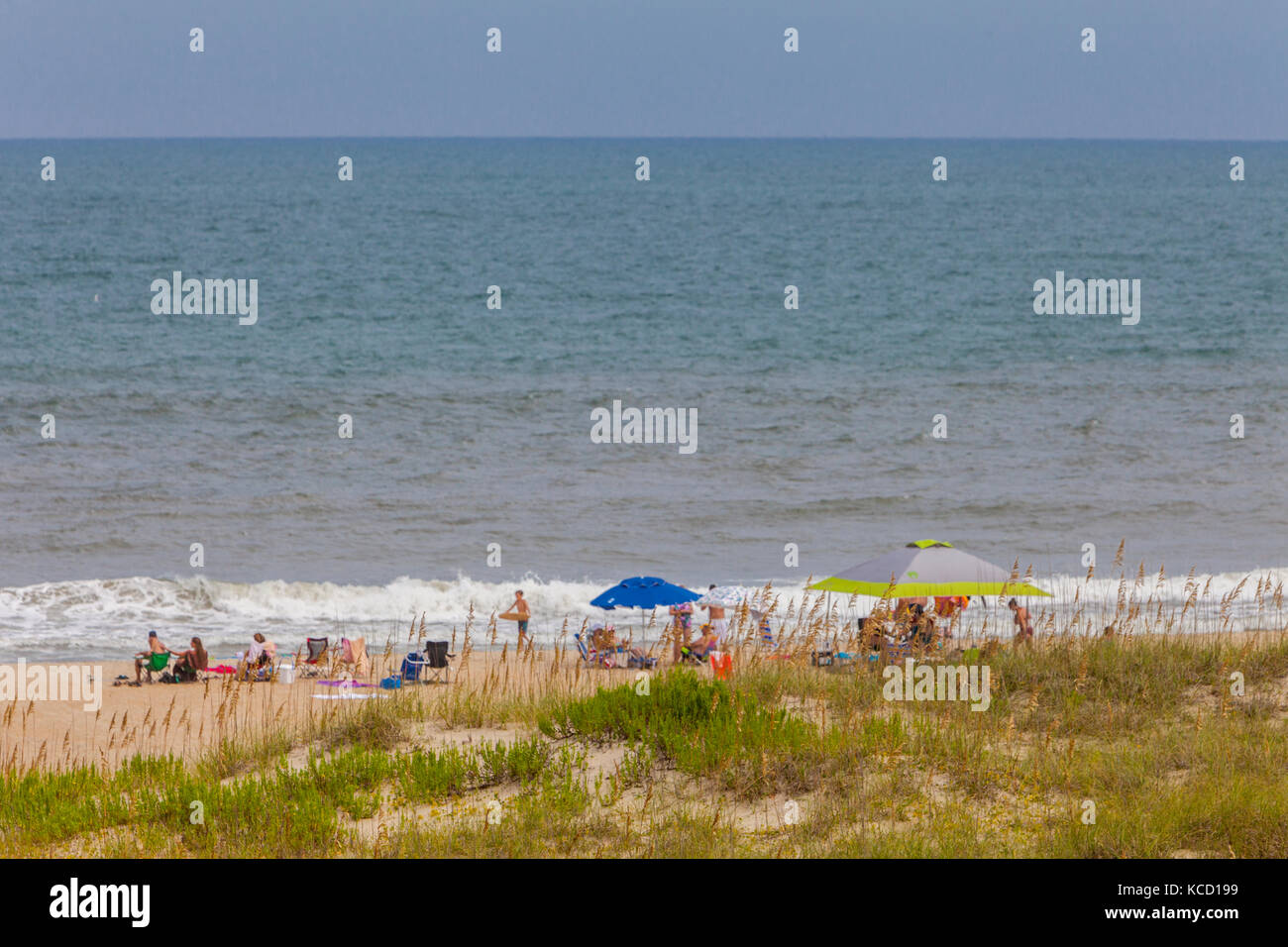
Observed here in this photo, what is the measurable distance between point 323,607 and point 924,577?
931 centimetres

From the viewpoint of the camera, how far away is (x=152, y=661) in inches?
618

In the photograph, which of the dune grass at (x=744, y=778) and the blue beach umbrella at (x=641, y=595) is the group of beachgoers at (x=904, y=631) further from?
the blue beach umbrella at (x=641, y=595)

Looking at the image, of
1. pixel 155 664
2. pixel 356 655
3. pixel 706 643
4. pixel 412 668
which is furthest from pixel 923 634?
pixel 155 664

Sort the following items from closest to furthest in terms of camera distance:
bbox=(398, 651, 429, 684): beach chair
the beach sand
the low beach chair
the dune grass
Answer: the dune grass → the beach sand → the low beach chair → bbox=(398, 651, 429, 684): beach chair

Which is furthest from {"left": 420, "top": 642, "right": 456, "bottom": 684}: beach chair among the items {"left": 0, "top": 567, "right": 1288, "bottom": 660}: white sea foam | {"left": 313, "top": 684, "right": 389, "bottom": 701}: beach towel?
{"left": 0, "top": 567, "right": 1288, "bottom": 660}: white sea foam

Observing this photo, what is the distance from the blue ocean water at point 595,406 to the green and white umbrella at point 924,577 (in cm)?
510

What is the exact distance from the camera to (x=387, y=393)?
113 feet

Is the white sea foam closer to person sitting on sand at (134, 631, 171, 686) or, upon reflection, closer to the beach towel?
person sitting on sand at (134, 631, 171, 686)

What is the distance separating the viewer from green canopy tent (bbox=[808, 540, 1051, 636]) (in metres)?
14.3

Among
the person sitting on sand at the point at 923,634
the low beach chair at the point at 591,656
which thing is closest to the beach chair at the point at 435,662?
the low beach chair at the point at 591,656

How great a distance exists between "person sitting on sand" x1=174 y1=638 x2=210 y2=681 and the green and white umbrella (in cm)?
753

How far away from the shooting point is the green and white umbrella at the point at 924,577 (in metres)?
14.3

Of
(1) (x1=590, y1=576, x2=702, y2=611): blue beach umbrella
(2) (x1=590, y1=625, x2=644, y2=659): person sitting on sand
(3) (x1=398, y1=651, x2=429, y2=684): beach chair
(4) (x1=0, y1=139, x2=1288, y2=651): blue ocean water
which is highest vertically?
(4) (x1=0, y1=139, x2=1288, y2=651): blue ocean water

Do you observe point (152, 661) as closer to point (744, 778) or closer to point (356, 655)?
point (356, 655)
